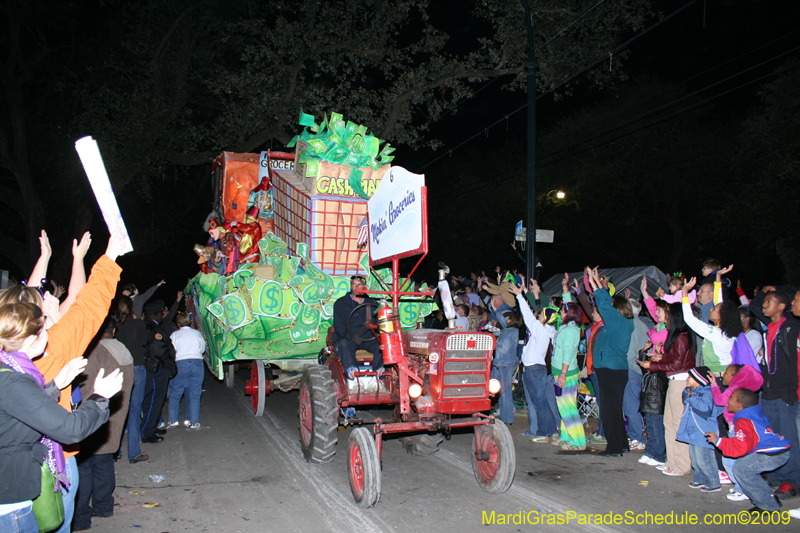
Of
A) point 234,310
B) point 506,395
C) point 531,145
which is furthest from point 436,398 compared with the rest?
point 531,145

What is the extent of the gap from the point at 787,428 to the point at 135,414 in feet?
22.0

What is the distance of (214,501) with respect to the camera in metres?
4.88

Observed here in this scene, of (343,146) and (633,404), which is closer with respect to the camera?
(633,404)

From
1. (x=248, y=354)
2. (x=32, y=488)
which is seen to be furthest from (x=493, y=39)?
(x=32, y=488)

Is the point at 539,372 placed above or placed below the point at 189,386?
above

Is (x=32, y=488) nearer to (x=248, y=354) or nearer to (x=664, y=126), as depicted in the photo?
(x=248, y=354)

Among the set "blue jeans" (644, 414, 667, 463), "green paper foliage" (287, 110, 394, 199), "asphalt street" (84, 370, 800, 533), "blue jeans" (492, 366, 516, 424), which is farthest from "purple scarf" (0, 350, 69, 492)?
"blue jeans" (492, 366, 516, 424)

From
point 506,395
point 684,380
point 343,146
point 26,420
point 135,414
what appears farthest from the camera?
point 506,395

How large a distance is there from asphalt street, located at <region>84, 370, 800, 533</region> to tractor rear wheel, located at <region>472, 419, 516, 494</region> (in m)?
0.16

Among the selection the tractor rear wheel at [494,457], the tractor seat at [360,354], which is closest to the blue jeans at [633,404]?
the tractor rear wheel at [494,457]

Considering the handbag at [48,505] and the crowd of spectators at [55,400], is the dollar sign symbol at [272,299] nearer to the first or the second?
the crowd of spectators at [55,400]

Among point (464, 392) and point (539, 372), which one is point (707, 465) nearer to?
point (539, 372)

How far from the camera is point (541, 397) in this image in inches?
287

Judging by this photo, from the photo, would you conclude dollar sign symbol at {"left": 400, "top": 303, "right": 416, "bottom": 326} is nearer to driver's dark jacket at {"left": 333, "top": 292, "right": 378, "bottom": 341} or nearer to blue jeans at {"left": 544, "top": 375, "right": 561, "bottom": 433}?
driver's dark jacket at {"left": 333, "top": 292, "right": 378, "bottom": 341}
